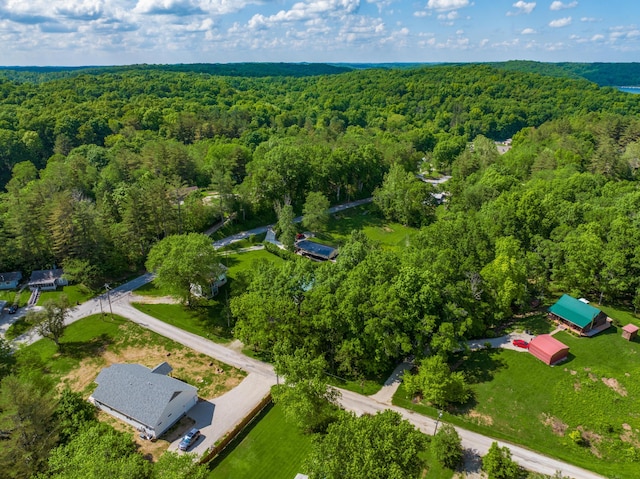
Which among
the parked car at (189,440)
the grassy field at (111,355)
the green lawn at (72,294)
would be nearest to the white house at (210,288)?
the grassy field at (111,355)

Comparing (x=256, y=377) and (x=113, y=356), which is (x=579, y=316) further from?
(x=113, y=356)

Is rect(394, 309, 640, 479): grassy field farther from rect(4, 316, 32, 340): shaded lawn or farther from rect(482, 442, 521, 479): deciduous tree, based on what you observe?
rect(4, 316, 32, 340): shaded lawn

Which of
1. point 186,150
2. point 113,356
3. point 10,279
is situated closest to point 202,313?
point 113,356

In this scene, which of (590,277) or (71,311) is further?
(71,311)

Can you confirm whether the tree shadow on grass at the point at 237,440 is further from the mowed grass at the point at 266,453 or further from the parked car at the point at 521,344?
the parked car at the point at 521,344

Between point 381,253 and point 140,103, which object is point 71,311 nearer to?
point 381,253

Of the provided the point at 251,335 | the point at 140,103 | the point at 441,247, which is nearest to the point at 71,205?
the point at 251,335
